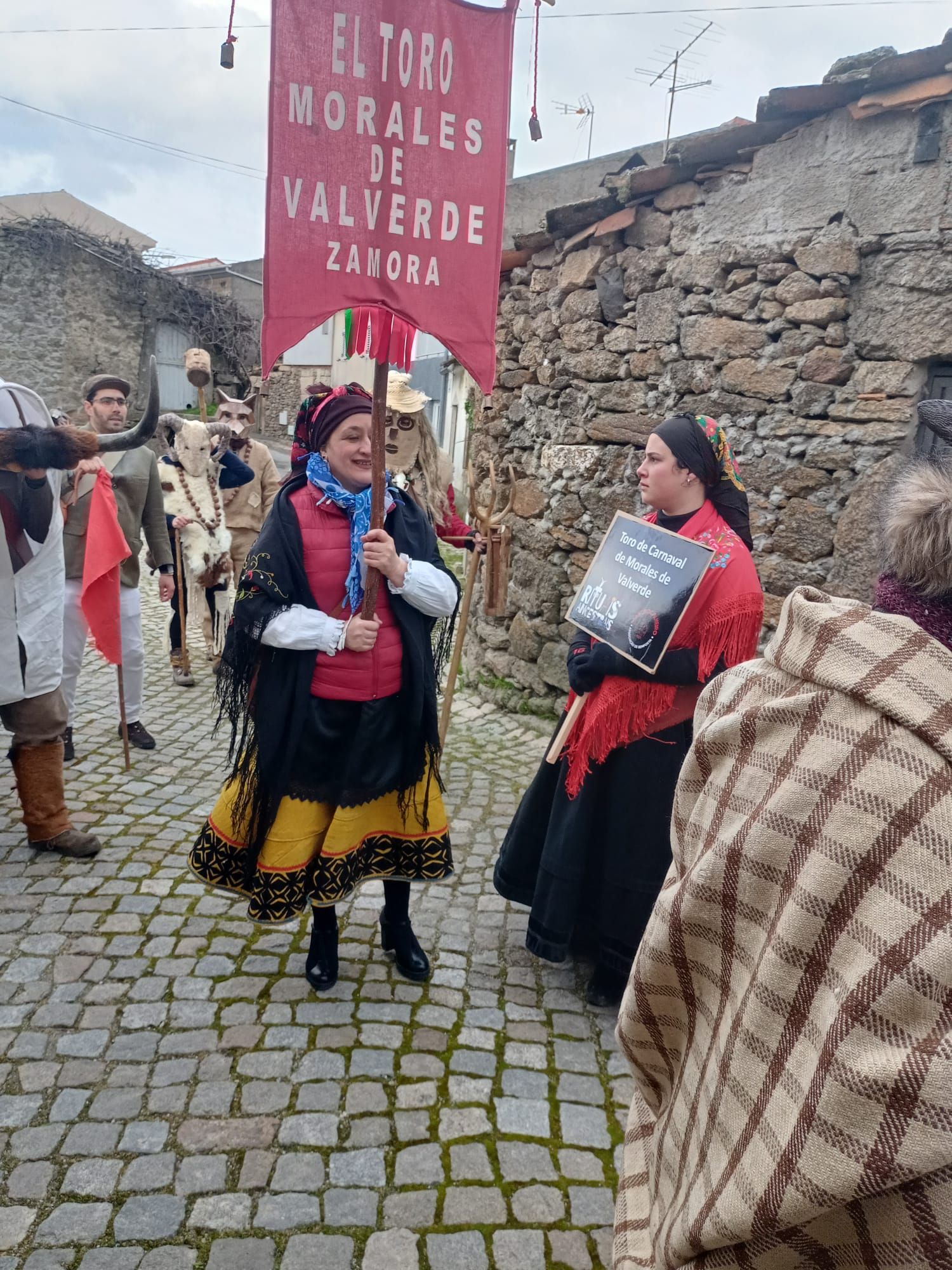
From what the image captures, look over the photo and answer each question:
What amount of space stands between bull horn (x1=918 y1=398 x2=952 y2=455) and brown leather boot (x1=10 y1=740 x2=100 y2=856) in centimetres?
360

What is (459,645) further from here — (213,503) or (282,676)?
(213,503)

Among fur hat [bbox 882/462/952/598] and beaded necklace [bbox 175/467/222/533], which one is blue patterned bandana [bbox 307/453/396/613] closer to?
fur hat [bbox 882/462/952/598]

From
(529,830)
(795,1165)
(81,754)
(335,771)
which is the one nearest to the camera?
(795,1165)

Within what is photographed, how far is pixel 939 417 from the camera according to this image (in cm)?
124

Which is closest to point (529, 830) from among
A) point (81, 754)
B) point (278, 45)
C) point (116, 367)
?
point (278, 45)

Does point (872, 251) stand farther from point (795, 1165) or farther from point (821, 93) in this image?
point (795, 1165)

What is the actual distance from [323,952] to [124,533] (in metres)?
3.07

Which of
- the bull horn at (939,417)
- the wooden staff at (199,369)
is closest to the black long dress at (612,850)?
the bull horn at (939,417)

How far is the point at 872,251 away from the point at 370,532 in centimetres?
293

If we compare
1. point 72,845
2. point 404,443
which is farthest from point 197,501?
point 72,845

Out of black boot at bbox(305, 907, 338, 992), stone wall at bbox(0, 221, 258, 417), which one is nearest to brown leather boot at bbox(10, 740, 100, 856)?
black boot at bbox(305, 907, 338, 992)

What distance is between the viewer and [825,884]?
0.88 m

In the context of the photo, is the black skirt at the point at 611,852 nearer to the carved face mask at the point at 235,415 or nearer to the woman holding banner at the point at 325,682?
the woman holding banner at the point at 325,682

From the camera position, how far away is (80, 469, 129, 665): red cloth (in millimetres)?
4141
